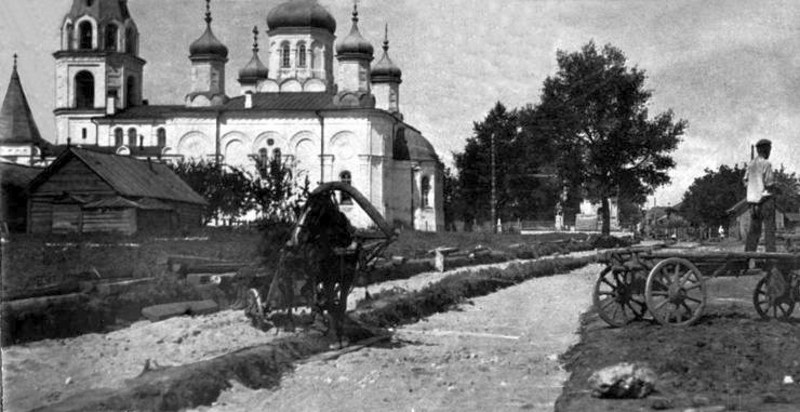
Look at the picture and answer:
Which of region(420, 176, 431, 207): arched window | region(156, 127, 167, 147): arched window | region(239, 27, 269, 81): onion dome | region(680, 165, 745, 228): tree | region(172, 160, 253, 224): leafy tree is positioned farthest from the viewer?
region(239, 27, 269, 81): onion dome

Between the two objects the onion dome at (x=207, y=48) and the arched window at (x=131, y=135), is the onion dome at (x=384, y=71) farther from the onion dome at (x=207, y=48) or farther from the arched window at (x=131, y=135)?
the arched window at (x=131, y=135)

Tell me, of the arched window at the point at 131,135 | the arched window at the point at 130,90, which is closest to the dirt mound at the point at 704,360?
the arched window at the point at 130,90

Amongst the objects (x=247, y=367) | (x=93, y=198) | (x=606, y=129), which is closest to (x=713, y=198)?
(x=606, y=129)

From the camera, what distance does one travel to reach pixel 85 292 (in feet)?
42.3

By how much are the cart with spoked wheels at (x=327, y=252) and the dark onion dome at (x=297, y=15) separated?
196 ft

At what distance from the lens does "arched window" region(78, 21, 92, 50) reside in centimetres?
5144

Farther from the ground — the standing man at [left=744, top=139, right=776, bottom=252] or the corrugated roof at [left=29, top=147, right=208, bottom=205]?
the corrugated roof at [left=29, top=147, right=208, bottom=205]

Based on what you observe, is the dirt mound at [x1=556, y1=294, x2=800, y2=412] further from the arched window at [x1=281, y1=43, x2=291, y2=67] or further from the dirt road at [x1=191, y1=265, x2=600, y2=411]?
the arched window at [x1=281, y1=43, x2=291, y2=67]

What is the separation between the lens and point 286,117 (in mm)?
64125

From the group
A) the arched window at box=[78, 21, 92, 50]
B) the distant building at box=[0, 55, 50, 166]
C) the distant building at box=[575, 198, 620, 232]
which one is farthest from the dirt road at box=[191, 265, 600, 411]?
the distant building at box=[575, 198, 620, 232]

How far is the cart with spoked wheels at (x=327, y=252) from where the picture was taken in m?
10.9

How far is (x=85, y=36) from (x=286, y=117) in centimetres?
1480

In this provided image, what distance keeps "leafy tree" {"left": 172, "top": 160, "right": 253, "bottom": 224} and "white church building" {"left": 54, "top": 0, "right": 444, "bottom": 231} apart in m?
9.85

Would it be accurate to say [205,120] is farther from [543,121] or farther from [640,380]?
[640,380]
